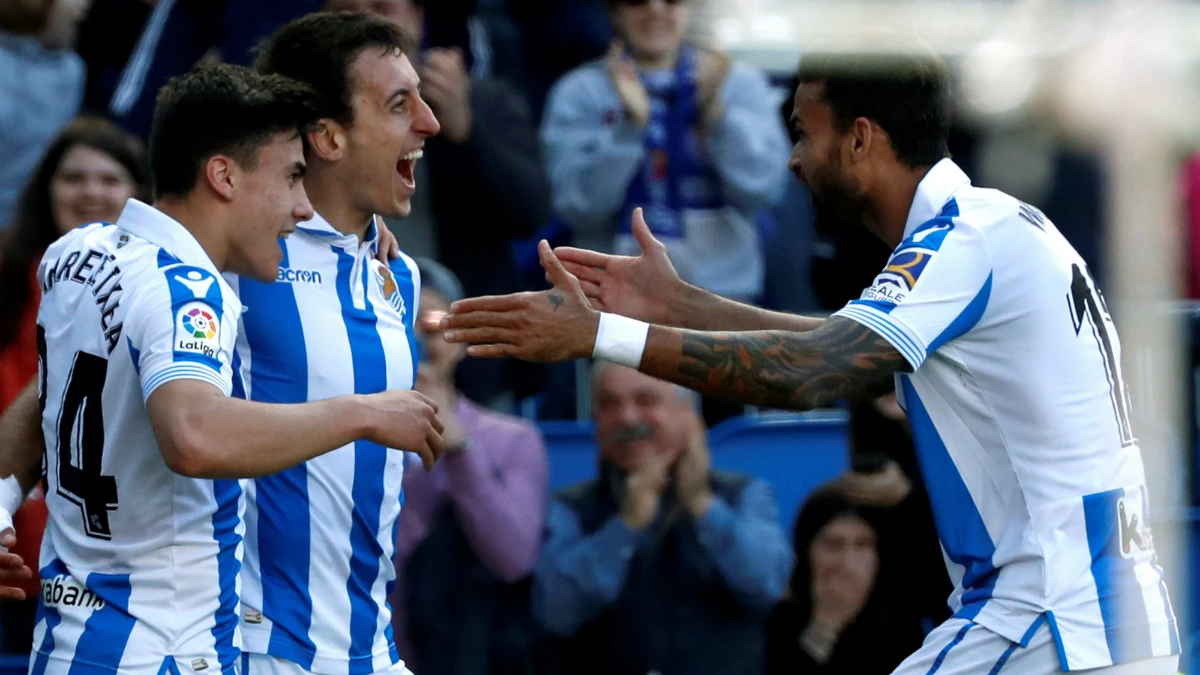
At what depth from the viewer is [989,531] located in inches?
142

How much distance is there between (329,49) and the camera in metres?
4.23

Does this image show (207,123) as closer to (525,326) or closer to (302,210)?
(302,210)

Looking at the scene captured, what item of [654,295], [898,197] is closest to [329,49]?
[654,295]

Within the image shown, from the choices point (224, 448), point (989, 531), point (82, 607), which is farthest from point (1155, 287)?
point (82, 607)

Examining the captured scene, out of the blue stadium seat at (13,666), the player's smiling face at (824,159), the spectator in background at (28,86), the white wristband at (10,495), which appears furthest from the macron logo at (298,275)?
the spectator in background at (28,86)

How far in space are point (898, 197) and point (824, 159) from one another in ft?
0.66

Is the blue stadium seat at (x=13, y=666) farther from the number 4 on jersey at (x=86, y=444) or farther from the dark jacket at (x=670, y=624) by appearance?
the number 4 on jersey at (x=86, y=444)

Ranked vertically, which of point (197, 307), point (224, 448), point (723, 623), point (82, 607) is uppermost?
point (197, 307)

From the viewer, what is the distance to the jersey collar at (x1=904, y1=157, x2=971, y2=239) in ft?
12.2

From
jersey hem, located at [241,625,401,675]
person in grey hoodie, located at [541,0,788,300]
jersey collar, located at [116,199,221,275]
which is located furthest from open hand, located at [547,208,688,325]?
person in grey hoodie, located at [541,0,788,300]

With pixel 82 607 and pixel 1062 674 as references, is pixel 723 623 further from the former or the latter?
pixel 82 607

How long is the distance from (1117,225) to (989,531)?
0.74m

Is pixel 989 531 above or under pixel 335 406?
under

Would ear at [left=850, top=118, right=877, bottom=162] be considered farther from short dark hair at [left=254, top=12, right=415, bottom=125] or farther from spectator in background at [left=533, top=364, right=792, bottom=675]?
spectator in background at [left=533, top=364, right=792, bottom=675]
